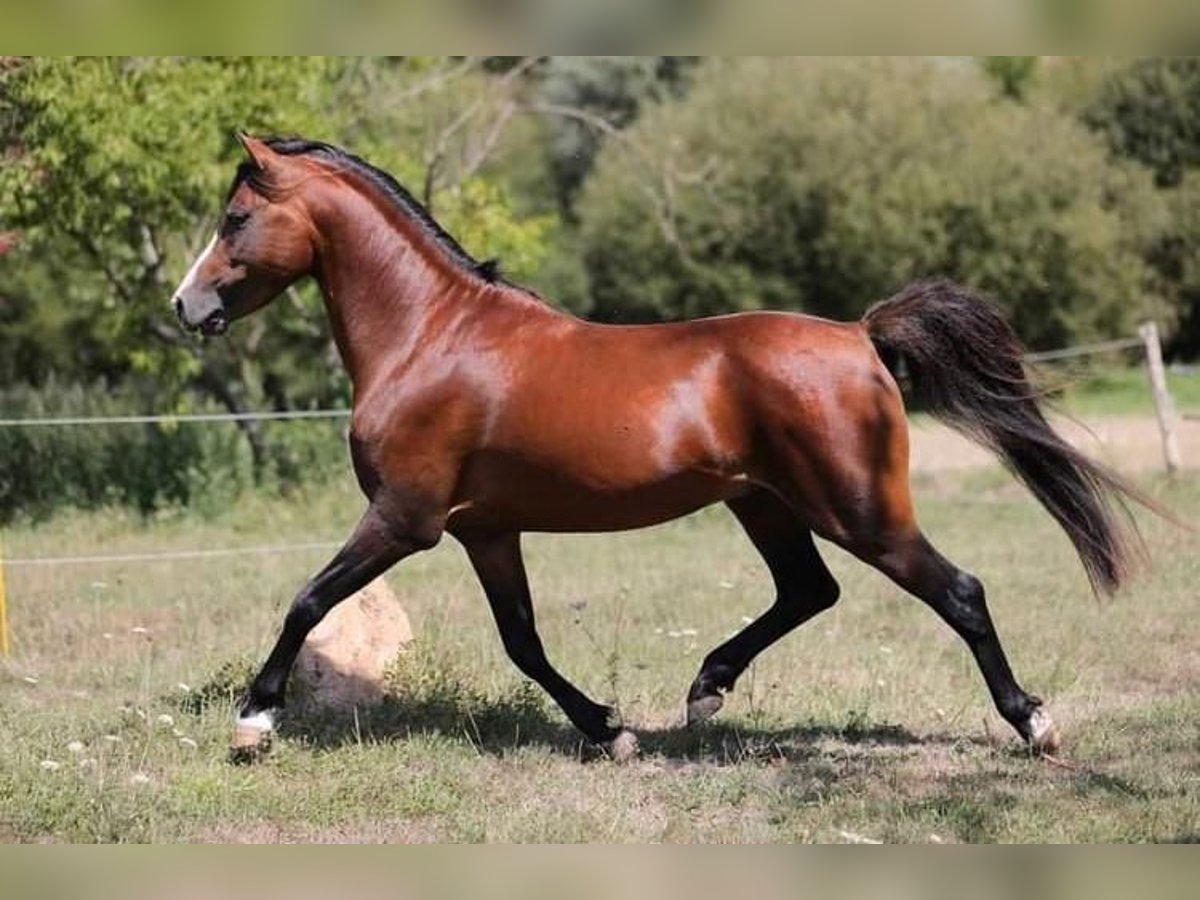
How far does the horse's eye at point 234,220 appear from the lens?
6.37m

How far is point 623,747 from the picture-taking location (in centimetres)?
634

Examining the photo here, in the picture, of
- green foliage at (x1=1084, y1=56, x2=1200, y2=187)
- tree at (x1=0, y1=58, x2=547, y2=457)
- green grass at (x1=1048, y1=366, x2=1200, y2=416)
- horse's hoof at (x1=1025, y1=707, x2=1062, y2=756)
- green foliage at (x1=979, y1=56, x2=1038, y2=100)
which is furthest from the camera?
green foliage at (x1=979, y1=56, x2=1038, y2=100)

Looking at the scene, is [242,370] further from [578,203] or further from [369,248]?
[578,203]

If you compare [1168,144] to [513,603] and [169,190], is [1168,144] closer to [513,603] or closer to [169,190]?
[169,190]

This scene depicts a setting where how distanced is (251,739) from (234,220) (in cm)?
208

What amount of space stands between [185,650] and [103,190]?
726 centimetres

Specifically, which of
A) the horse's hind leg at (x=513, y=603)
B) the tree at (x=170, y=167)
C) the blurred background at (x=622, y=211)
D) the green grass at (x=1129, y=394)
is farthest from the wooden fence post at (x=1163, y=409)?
the horse's hind leg at (x=513, y=603)

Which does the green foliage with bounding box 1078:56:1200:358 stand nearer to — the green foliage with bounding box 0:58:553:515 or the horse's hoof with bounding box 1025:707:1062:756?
the green foliage with bounding box 0:58:553:515

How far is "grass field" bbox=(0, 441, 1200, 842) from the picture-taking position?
5.45 meters

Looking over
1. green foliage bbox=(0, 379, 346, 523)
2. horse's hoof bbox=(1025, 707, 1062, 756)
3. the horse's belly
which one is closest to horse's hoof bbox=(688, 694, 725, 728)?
the horse's belly

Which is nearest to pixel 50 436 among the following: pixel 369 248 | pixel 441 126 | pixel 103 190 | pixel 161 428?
pixel 161 428

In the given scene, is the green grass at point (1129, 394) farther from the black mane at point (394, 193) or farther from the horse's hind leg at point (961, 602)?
the black mane at point (394, 193)

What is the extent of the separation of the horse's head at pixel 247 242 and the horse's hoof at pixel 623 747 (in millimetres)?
2286

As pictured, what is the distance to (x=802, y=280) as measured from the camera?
31.8m
